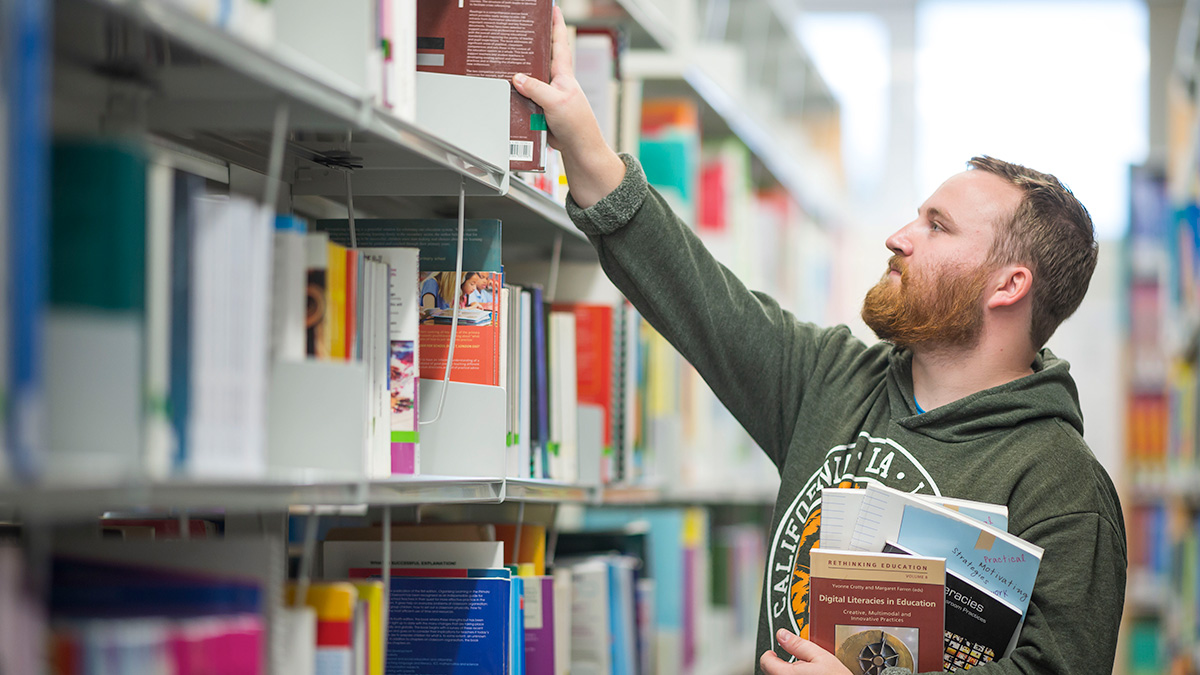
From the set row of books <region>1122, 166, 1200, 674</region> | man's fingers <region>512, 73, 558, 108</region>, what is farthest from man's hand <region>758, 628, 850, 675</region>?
row of books <region>1122, 166, 1200, 674</region>

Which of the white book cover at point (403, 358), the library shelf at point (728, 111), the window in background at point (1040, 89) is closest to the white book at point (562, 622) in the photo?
the white book cover at point (403, 358)

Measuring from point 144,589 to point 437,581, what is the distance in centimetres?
63

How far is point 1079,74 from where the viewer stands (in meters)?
5.80

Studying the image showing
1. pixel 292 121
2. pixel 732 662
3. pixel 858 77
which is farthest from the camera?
pixel 858 77

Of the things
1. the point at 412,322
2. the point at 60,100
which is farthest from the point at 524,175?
the point at 60,100

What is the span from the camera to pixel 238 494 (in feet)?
3.06

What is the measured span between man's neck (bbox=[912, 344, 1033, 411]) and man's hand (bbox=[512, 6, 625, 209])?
614mm

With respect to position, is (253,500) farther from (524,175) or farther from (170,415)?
(524,175)

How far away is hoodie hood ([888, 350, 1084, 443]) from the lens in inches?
67.0

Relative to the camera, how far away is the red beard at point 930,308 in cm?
177

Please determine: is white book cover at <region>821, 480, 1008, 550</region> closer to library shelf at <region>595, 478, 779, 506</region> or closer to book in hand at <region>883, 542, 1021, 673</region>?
book in hand at <region>883, 542, 1021, 673</region>

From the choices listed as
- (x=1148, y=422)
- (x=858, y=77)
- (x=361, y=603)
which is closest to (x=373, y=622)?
(x=361, y=603)

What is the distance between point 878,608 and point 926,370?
1.61 feet

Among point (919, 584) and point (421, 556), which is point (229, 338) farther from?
point (919, 584)
